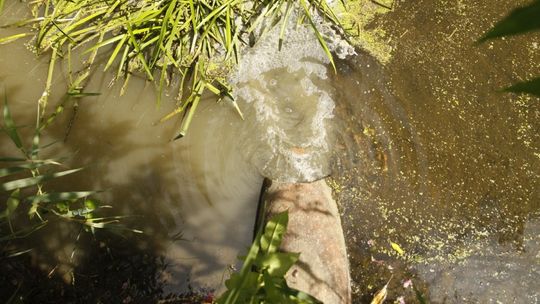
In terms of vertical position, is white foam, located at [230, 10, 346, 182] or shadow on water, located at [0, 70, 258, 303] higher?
white foam, located at [230, 10, 346, 182]

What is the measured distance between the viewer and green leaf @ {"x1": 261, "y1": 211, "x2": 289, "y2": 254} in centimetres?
125

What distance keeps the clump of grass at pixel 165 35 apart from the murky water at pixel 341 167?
0.09m

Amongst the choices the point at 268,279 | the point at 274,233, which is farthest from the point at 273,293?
the point at 274,233

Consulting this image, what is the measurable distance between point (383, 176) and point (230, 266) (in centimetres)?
82

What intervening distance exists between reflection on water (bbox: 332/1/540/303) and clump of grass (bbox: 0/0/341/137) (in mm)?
424

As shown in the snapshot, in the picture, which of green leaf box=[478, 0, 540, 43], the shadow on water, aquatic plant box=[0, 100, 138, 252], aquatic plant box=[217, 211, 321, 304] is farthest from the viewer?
the shadow on water

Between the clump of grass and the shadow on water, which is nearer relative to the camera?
the shadow on water

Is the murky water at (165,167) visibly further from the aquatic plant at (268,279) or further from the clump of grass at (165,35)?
the aquatic plant at (268,279)

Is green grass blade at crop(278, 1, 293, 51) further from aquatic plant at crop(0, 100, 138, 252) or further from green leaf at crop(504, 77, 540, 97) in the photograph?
green leaf at crop(504, 77, 540, 97)

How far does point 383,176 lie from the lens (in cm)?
223

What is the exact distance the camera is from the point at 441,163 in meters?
2.26

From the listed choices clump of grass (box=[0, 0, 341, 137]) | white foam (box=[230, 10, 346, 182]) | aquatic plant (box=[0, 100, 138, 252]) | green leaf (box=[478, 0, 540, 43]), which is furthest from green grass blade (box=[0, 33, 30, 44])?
green leaf (box=[478, 0, 540, 43])

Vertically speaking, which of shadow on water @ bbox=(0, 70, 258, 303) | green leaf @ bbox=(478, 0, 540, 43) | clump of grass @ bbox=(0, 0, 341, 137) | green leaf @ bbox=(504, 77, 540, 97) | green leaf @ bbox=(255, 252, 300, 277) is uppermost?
green leaf @ bbox=(478, 0, 540, 43)

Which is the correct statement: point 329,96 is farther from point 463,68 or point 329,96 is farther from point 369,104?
point 463,68
